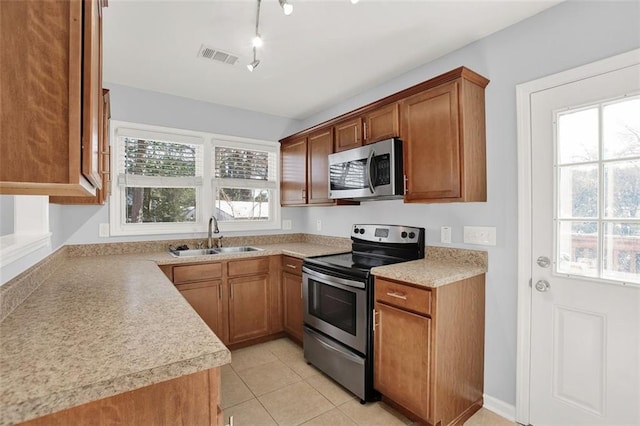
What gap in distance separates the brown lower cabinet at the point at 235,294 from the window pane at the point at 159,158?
108cm

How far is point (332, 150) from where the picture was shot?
3012mm

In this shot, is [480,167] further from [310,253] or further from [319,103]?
[319,103]

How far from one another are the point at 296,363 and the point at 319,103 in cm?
264

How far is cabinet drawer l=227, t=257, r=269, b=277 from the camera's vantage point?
2.96 m

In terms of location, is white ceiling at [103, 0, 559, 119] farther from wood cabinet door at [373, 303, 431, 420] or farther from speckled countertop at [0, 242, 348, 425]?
wood cabinet door at [373, 303, 431, 420]

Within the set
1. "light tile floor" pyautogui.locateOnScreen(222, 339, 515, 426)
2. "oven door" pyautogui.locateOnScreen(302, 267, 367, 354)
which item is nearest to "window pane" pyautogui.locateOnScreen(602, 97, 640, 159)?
"oven door" pyautogui.locateOnScreen(302, 267, 367, 354)

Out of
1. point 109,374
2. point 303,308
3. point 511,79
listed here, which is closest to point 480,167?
point 511,79

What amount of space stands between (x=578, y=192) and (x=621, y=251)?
0.36 m

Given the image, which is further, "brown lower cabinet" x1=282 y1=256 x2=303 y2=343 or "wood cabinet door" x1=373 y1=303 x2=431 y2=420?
"brown lower cabinet" x1=282 y1=256 x2=303 y2=343

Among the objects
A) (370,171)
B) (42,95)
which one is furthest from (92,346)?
(370,171)

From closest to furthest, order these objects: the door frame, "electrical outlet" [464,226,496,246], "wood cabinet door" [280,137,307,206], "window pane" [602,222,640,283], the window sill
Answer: the window sill
"window pane" [602,222,640,283]
the door frame
"electrical outlet" [464,226,496,246]
"wood cabinet door" [280,137,307,206]

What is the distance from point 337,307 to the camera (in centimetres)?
239

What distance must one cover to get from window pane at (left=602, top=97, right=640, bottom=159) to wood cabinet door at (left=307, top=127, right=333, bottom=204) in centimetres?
197

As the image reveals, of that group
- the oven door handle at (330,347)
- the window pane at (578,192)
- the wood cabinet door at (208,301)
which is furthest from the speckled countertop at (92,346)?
the window pane at (578,192)
